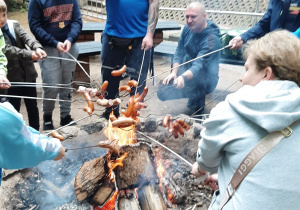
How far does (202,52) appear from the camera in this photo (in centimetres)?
471

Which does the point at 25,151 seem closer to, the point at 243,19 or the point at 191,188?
the point at 191,188

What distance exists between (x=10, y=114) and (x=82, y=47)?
5086 millimetres

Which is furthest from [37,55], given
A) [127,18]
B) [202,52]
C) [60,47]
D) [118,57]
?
[202,52]

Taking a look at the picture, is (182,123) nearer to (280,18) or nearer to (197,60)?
(197,60)

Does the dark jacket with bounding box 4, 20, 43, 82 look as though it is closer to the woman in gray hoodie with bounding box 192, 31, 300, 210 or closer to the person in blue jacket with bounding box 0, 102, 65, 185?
the person in blue jacket with bounding box 0, 102, 65, 185

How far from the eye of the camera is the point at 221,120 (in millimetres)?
1697

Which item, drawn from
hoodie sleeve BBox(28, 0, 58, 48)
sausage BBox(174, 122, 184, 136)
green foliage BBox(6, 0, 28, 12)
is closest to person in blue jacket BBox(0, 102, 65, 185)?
Answer: sausage BBox(174, 122, 184, 136)

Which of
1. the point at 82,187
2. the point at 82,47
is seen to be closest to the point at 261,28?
the point at 82,187

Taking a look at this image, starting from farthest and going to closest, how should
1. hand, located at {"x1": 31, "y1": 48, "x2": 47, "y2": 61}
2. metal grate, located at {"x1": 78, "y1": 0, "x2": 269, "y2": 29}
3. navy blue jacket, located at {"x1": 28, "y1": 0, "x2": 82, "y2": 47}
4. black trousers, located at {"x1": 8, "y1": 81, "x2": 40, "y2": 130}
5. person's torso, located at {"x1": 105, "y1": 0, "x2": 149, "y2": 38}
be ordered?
1. metal grate, located at {"x1": 78, "y1": 0, "x2": 269, "y2": 29}
2. person's torso, located at {"x1": 105, "y1": 0, "x2": 149, "y2": 38}
3. navy blue jacket, located at {"x1": 28, "y1": 0, "x2": 82, "y2": 47}
4. black trousers, located at {"x1": 8, "y1": 81, "x2": 40, "y2": 130}
5. hand, located at {"x1": 31, "y1": 48, "x2": 47, "y2": 61}

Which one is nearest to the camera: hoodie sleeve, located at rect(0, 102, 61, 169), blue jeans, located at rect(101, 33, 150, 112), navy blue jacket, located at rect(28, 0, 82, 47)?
hoodie sleeve, located at rect(0, 102, 61, 169)

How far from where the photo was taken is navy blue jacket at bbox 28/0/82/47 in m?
4.36

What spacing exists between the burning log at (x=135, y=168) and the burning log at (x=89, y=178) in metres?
0.16

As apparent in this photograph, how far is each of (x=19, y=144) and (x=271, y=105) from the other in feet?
4.77

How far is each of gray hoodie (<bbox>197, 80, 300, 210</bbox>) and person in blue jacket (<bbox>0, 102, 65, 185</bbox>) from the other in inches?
44.4
